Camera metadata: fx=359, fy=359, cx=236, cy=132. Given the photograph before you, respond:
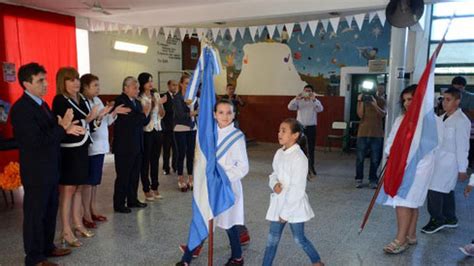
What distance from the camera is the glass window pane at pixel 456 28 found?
766cm

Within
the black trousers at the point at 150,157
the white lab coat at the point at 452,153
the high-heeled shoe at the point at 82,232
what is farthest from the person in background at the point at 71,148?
the white lab coat at the point at 452,153

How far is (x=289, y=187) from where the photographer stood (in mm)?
2287

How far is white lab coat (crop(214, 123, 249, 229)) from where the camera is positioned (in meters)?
2.46

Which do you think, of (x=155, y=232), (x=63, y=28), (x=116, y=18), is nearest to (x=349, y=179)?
(x=155, y=232)

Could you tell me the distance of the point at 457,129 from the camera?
326 cm

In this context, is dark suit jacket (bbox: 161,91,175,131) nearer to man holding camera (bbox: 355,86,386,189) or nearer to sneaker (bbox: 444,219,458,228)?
man holding camera (bbox: 355,86,386,189)

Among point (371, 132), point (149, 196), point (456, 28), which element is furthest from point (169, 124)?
point (456, 28)

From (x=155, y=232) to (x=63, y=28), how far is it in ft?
14.5

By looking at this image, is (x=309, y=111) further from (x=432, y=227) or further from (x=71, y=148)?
(x=71, y=148)

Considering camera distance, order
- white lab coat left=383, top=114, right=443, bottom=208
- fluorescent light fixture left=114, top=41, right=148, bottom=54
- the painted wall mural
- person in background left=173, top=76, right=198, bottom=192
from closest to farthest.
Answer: white lab coat left=383, top=114, right=443, bottom=208, person in background left=173, top=76, right=198, bottom=192, fluorescent light fixture left=114, top=41, right=148, bottom=54, the painted wall mural

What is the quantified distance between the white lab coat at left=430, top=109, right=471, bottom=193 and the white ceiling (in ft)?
7.11

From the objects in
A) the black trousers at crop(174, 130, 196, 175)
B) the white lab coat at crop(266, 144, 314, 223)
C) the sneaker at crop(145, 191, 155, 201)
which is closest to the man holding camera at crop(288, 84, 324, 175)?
the black trousers at crop(174, 130, 196, 175)

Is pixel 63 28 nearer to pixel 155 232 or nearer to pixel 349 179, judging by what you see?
pixel 155 232

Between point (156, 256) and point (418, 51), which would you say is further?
point (418, 51)
